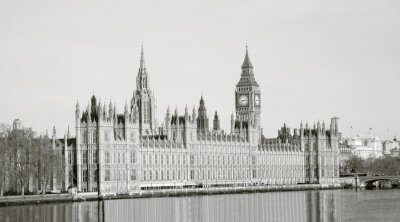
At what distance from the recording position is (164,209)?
104m

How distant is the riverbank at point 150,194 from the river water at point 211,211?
2784 mm

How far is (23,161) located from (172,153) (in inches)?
1525

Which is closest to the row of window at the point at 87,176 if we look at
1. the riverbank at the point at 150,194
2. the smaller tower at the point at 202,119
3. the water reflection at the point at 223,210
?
the riverbank at the point at 150,194

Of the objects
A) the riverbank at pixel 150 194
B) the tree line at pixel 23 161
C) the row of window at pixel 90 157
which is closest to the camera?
the riverbank at pixel 150 194

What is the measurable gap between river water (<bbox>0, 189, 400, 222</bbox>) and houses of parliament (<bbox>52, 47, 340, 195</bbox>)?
17197mm

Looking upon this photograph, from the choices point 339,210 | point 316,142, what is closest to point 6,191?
point 339,210

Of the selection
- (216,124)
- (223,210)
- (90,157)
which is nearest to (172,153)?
(90,157)

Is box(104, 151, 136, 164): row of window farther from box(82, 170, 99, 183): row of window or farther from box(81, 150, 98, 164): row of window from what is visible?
box(82, 170, 99, 183): row of window

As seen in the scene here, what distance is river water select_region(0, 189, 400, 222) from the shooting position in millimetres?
90875

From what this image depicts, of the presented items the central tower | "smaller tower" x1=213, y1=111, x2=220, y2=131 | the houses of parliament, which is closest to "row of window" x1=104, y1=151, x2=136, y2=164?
the houses of parliament

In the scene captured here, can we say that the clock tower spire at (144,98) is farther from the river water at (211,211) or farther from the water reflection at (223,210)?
the water reflection at (223,210)

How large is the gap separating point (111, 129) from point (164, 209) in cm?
3889

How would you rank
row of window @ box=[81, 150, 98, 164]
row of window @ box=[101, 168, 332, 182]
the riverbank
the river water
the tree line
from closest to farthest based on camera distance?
the river water < the riverbank < the tree line < row of window @ box=[81, 150, 98, 164] < row of window @ box=[101, 168, 332, 182]

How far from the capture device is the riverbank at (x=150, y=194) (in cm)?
11356
